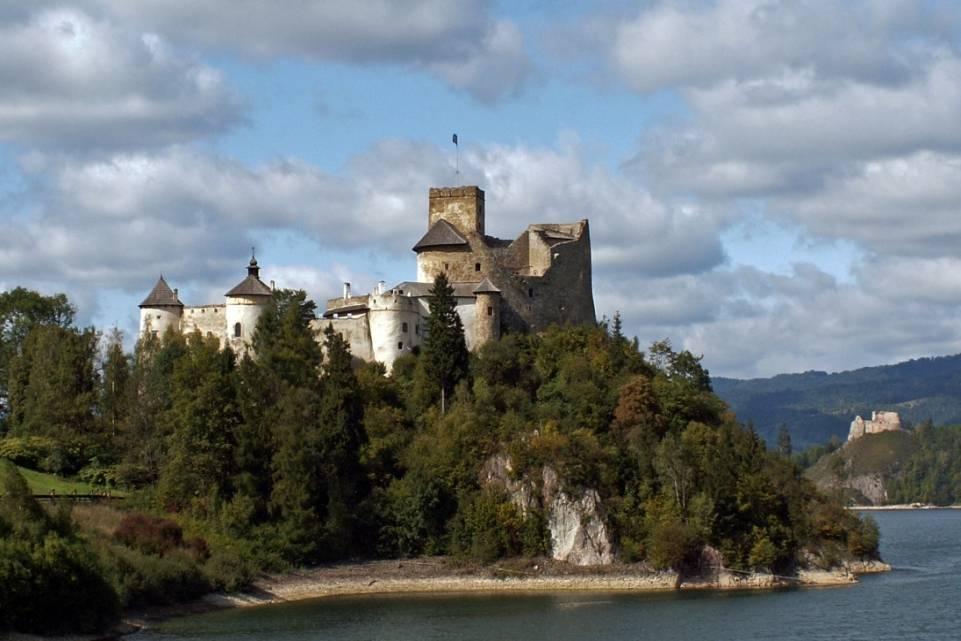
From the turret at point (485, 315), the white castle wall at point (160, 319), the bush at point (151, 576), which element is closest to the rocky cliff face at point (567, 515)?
the turret at point (485, 315)

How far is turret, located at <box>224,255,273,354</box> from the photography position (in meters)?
77.4

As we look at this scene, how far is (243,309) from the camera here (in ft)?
255

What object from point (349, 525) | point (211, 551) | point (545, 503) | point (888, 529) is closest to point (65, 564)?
point (211, 551)

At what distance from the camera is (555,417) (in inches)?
2830

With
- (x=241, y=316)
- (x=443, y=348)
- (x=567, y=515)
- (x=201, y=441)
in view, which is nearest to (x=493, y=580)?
(x=567, y=515)

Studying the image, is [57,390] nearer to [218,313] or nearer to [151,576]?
[218,313]

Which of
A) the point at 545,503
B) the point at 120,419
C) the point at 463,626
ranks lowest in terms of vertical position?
the point at 463,626

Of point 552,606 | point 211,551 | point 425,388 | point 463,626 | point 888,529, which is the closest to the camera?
point 463,626

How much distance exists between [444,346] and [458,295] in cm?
527

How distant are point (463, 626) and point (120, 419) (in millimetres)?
28201

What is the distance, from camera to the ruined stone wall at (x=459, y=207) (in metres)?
81.6

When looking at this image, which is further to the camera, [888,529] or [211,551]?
[888,529]

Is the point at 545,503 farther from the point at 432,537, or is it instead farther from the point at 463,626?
the point at 463,626

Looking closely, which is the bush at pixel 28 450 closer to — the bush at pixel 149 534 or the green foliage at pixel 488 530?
the bush at pixel 149 534
